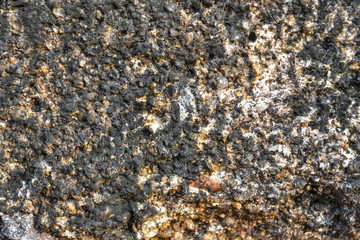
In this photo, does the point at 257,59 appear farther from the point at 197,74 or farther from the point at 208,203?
the point at 208,203

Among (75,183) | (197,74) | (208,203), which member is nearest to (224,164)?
(208,203)

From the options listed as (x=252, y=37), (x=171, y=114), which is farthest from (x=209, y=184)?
(x=252, y=37)

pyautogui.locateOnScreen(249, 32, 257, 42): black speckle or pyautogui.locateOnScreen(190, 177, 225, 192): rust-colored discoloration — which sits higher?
pyautogui.locateOnScreen(249, 32, 257, 42): black speckle

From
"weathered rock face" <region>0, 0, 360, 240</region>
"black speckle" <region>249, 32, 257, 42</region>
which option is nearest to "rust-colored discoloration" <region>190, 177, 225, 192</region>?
"weathered rock face" <region>0, 0, 360, 240</region>

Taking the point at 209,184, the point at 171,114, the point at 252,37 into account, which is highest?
the point at 252,37

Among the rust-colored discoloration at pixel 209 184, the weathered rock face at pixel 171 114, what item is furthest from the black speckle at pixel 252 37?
the rust-colored discoloration at pixel 209 184

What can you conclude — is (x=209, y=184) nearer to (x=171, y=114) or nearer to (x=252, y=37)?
(x=171, y=114)

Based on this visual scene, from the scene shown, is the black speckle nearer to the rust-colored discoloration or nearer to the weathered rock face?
the weathered rock face
